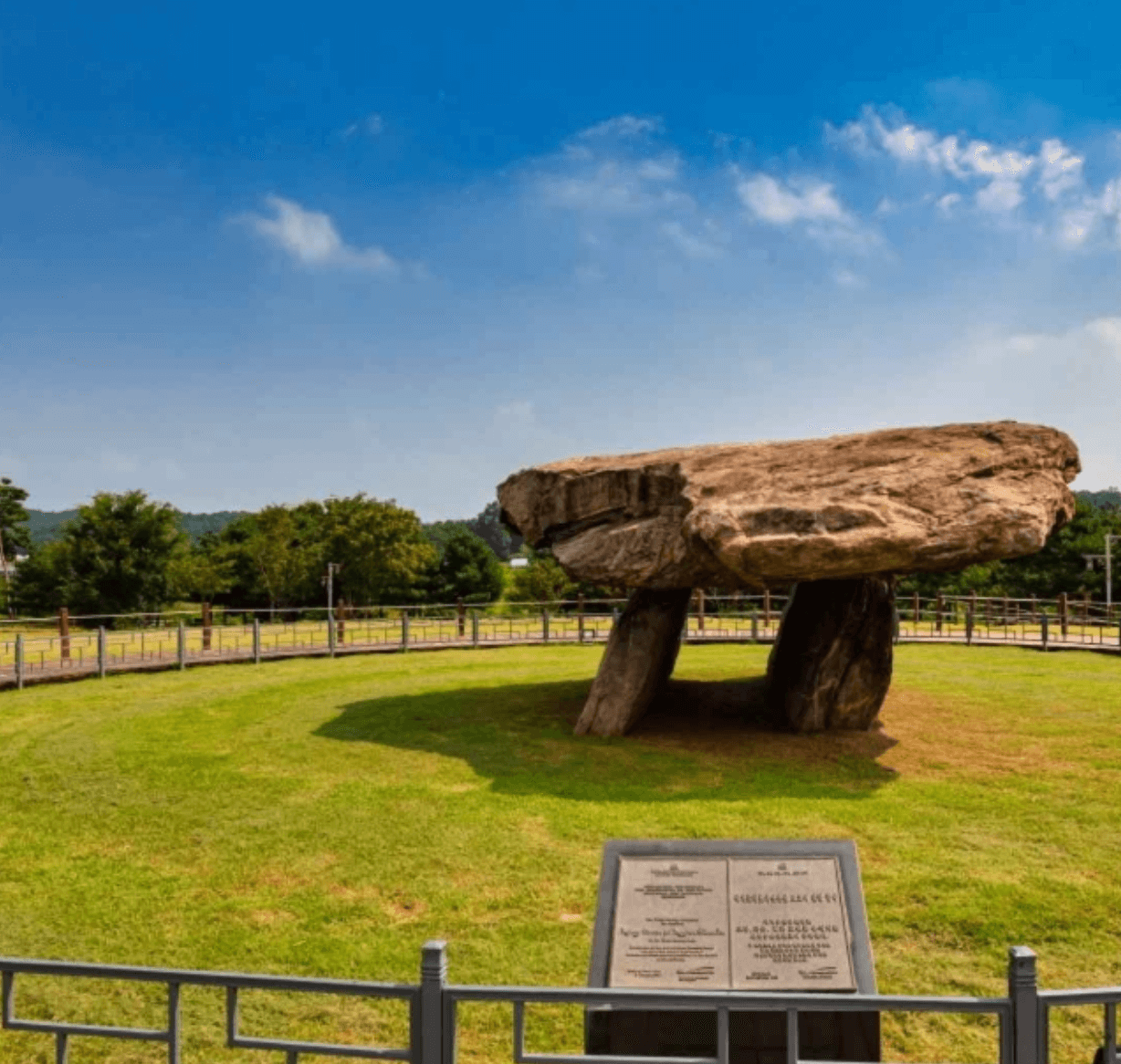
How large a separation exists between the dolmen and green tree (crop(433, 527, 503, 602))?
137ft

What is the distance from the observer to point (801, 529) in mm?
10609

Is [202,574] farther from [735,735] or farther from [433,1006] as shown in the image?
[433,1006]

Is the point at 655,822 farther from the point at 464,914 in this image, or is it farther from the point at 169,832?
the point at 169,832

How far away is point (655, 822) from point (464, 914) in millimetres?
2692

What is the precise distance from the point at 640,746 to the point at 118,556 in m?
35.1

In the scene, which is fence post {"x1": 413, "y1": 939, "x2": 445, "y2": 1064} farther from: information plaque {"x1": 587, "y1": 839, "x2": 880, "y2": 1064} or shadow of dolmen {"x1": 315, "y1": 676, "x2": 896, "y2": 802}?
shadow of dolmen {"x1": 315, "y1": 676, "x2": 896, "y2": 802}

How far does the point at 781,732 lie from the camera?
42.5 ft

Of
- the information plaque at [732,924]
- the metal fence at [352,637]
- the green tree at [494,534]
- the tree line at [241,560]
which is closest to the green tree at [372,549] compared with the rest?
the tree line at [241,560]

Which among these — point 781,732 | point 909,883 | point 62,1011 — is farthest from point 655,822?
point 62,1011

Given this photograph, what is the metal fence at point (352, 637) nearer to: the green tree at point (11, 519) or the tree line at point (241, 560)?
the tree line at point (241, 560)

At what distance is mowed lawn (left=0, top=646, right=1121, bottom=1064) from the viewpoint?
232 inches

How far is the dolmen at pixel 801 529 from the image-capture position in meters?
10.5

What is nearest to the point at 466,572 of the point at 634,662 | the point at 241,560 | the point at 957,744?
the point at 241,560

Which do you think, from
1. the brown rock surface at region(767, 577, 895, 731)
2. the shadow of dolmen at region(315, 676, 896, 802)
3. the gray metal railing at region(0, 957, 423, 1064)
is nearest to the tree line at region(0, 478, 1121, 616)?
the shadow of dolmen at region(315, 676, 896, 802)
